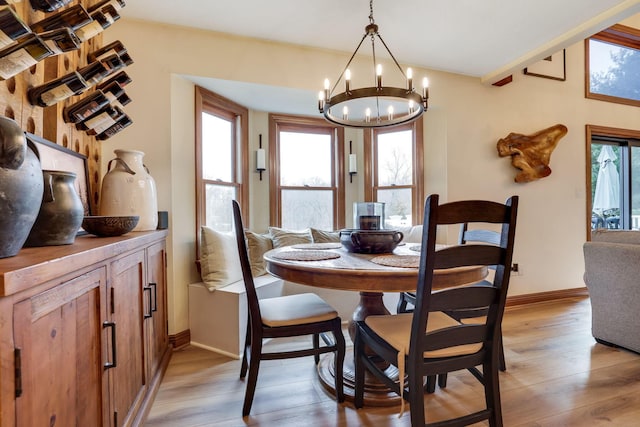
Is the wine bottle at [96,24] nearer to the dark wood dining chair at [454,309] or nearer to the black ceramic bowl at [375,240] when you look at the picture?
the black ceramic bowl at [375,240]

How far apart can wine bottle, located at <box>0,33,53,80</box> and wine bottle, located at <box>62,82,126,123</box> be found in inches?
24.4

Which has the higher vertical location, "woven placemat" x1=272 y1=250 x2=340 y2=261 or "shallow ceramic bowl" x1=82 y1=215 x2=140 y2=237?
"shallow ceramic bowl" x1=82 y1=215 x2=140 y2=237

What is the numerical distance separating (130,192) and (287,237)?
4.71 ft

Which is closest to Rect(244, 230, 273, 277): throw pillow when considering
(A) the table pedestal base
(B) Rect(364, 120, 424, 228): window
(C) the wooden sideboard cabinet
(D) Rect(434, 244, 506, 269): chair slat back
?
(A) the table pedestal base

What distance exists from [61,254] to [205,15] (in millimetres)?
2188

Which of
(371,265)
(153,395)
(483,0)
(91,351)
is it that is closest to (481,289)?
(371,265)

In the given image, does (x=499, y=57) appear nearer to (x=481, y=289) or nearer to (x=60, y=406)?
(x=481, y=289)

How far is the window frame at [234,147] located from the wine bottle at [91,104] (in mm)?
725

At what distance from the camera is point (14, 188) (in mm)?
742

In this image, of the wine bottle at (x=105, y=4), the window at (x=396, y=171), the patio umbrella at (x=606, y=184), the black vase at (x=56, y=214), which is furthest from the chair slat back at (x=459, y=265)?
the patio umbrella at (x=606, y=184)

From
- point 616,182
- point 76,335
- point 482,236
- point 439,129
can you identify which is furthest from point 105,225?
point 616,182

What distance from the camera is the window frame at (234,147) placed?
2612 millimetres

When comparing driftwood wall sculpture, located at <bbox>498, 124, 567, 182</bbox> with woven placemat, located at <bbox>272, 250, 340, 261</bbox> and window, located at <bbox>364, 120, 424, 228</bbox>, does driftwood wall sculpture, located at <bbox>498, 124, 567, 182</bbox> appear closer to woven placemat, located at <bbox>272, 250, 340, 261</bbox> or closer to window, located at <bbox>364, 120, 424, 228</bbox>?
window, located at <bbox>364, 120, 424, 228</bbox>

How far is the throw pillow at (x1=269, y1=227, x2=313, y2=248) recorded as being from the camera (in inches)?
115
